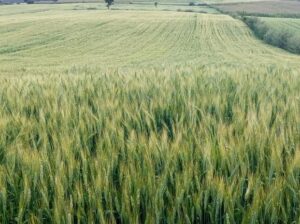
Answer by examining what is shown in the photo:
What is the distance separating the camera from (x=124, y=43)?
38.2m

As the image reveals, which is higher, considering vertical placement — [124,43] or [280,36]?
[124,43]

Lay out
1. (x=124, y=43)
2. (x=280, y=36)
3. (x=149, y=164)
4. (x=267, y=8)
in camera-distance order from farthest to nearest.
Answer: (x=267, y=8), (x=280, y=36), (x=124, y=43), (x=149, y=164)

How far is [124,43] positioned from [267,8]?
4883 centimetres

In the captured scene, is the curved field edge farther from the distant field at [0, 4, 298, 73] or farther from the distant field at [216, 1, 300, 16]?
the distant field at [216, 1, 300, 16]

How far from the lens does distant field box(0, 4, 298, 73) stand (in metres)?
28.0

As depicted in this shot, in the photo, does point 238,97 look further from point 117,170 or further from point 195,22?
point 195,22

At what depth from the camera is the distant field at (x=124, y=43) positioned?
1101 inches

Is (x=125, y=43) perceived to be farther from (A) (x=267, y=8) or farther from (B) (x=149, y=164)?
(A) (x=267, y=8)

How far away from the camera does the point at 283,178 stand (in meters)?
1.88

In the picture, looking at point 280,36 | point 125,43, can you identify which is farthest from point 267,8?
point 125,43

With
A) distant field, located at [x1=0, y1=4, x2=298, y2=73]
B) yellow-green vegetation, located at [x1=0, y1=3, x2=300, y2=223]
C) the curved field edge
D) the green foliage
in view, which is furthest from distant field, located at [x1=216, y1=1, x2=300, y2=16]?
yellow-green vegetation, located at [x1=0, y1=3, x2=300, y2=223]

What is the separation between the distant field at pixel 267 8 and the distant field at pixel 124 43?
20764 millimetres

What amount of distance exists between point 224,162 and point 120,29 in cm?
4624

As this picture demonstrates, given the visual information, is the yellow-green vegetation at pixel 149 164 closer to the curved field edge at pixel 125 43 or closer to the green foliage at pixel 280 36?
the curved field edge at pixel 125 43
